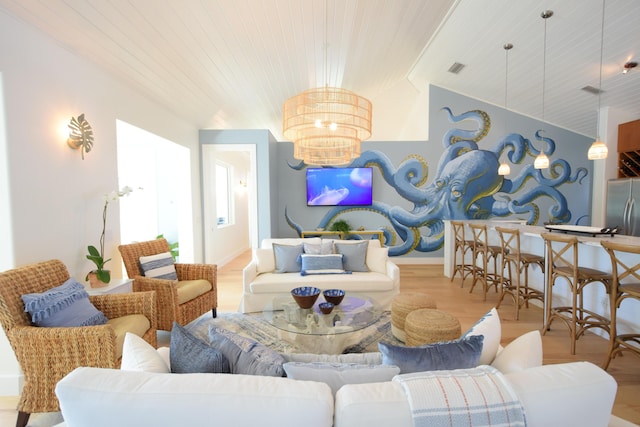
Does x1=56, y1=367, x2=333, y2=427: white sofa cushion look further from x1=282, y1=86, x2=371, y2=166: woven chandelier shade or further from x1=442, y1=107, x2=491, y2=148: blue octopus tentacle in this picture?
x1=442, y1=107, x2=491, y2=148: blue octopus tentacle

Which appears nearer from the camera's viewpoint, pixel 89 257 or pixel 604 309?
pixel 89 257

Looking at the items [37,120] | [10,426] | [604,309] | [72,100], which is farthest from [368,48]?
[10,426]

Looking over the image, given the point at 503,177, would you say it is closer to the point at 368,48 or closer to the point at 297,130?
the point at 368,48

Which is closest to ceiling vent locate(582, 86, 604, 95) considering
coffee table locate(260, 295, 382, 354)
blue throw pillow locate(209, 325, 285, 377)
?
coffee table locate(260, 295, 382, 354)

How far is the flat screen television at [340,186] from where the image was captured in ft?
19.1

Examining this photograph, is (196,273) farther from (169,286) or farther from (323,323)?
(323,323)

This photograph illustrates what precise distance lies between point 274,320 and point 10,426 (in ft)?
5.48

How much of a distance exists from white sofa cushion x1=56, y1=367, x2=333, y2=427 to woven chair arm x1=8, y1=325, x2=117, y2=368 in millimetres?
1038

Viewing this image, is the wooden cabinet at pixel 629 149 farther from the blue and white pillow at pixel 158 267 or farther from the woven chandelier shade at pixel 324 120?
the blue and white pillow at pixel 158 267

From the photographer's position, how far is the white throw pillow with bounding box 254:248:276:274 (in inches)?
135

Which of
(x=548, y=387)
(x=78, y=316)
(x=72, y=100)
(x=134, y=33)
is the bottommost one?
(x=78, y=316)

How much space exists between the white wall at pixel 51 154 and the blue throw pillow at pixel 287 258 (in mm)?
1737

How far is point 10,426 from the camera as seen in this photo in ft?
5.63

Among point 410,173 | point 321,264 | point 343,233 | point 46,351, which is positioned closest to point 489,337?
point 321,264
